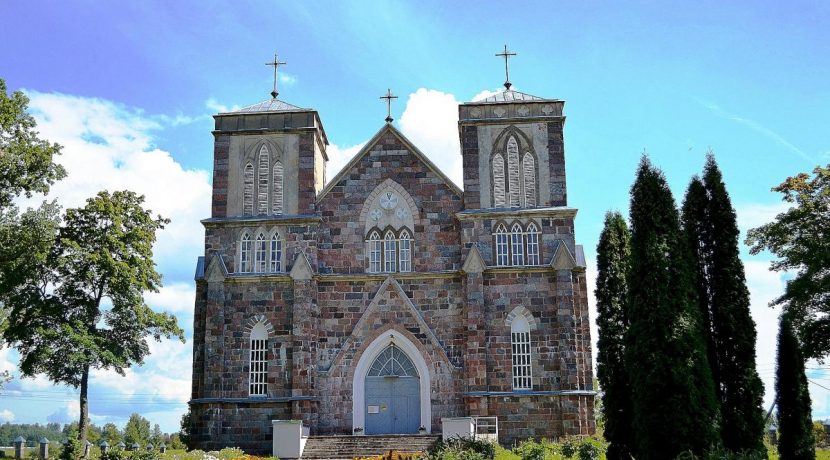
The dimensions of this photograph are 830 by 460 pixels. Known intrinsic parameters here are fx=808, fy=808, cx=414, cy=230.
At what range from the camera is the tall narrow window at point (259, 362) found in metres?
28.0

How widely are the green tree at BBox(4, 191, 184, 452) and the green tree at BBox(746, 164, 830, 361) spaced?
867 inches

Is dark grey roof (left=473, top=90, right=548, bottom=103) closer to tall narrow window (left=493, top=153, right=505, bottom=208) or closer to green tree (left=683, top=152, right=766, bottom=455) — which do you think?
tall narrow window (left=493, top=153, right=505, bottom=208)

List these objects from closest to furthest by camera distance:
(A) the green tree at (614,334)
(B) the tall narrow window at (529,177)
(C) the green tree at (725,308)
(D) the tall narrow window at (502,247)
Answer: (C) the green tree at (725,308), (A) the green tree at (614,334), (D) the tall narrow window at (502,247), (B) the tall narrow window at (529,177)

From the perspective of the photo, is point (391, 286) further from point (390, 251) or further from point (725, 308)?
point (725, 308)

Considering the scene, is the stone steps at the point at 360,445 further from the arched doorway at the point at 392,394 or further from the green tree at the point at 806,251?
the green tree at the point at 806,251

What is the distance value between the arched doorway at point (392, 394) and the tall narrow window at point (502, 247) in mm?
4747

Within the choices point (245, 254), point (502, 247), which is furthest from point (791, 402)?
point (245, 254)

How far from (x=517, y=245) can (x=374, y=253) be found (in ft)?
16.9

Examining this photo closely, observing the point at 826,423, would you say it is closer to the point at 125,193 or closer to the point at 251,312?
the point at 251,312

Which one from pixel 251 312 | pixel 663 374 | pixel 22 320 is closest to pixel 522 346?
pixel 251 312

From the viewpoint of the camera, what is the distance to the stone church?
2747 centimetres

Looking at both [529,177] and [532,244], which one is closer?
[532,244]

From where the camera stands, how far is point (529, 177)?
29516 millimetres

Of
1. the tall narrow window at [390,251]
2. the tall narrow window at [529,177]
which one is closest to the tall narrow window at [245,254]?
the tall narrow window at [390,251]
